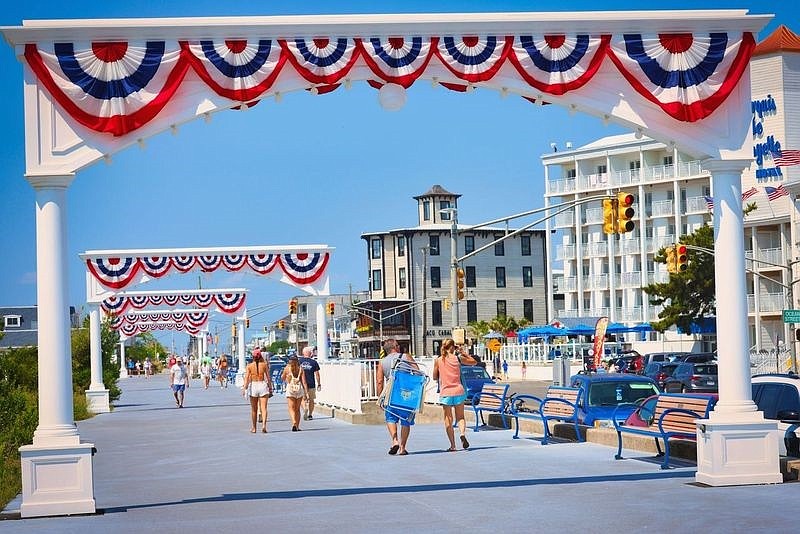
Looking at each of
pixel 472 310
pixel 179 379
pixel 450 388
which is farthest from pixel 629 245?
pixel 450 388

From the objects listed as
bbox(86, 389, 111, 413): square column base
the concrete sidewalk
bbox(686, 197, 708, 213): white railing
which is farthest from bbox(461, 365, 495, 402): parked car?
bbox(686, 197, 708, 213): white railing

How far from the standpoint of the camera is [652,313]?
9225 cm

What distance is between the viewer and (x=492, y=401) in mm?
25406

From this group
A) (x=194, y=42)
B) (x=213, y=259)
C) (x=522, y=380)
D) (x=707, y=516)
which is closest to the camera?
(x=707, y=516)

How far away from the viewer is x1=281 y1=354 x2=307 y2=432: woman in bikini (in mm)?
27797

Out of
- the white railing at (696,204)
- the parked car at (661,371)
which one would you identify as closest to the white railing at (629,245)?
the white railing at (696,204)

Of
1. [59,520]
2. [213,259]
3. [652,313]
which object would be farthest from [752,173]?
[59,520]

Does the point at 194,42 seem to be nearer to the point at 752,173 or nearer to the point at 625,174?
the point at 752,173

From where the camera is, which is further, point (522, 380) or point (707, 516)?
point (522, 380)

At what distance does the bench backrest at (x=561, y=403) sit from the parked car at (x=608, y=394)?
17cm

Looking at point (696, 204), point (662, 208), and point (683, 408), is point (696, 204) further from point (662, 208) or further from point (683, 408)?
point (683, 408)

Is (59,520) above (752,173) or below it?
below

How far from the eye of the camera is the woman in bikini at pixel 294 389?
1094 inches

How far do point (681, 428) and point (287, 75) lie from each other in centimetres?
693
